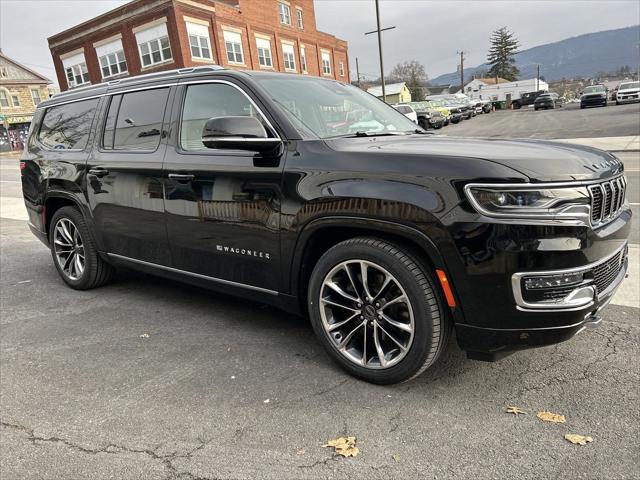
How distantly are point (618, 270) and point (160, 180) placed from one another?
306 centimetres

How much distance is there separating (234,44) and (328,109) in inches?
1360

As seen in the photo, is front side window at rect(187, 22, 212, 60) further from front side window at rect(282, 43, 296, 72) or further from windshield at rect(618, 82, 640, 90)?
windshield at rect(618, 82, 640, 90)

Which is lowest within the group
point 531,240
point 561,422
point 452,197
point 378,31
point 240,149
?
point 561,422

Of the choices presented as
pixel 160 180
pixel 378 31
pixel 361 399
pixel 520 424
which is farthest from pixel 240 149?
pixel 378 31

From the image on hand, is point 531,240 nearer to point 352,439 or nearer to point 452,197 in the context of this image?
point 452,197

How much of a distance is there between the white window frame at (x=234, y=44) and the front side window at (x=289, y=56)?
5250 millimetres

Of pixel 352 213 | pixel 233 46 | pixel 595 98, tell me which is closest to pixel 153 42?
pixel 233 46

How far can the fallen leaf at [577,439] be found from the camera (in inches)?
91.6

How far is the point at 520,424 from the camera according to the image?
249cm

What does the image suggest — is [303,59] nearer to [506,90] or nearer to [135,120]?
[135,120]

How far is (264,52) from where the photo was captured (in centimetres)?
3806

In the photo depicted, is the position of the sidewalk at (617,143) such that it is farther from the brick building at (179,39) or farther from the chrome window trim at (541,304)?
the brick building at (179,39)

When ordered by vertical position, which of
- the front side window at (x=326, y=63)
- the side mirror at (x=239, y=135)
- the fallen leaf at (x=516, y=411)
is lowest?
the fallen leaf at (x=516, y=411)

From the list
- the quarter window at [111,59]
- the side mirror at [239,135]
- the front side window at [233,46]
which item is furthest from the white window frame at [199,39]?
the side mirror at [239,135]
